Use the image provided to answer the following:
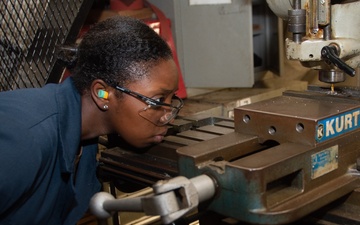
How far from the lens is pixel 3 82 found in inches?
66.4

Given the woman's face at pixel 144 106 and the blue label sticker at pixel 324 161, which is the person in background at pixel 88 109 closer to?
the woman's face at pixel 144 106

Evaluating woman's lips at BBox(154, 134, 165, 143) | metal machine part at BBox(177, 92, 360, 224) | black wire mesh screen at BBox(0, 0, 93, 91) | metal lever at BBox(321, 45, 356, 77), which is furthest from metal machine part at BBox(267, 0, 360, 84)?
black wire mesh screen at BBox(0, 0, 93, 91)

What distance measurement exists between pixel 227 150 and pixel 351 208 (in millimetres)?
251

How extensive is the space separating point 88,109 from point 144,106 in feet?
0.56

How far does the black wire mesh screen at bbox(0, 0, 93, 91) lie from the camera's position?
167 centimetres

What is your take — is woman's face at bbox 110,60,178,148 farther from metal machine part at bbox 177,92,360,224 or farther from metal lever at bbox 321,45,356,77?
metal lever at bbox 321,45,356,77

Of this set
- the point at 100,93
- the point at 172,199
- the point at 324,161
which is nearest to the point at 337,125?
the point at 324,161

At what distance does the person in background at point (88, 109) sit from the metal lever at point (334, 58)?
36cm

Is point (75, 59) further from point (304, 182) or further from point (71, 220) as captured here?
point (304, 182)

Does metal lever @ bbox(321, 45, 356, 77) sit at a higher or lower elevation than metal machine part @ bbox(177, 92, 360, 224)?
higher

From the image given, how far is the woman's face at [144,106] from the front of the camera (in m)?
1.15

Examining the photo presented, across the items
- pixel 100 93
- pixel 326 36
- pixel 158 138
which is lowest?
pixel 158 138

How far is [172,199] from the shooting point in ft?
2.33

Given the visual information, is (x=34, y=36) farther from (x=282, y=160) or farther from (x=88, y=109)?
A: (x=282, y=160)
